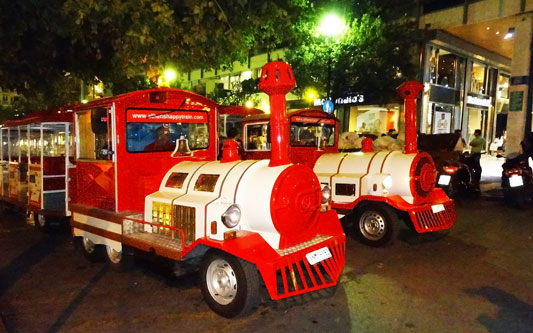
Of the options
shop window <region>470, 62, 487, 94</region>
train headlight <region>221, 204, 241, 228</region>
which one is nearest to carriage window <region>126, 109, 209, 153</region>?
train headlight <region>221, 204, 241, 228</region>

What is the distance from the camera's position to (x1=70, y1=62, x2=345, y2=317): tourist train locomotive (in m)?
3.97

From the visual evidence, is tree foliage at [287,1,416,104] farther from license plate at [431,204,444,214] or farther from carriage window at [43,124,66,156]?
carriage window at [43,124,66,156]

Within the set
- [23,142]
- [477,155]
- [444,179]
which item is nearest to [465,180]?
[477,155]

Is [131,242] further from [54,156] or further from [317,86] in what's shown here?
[317,86]

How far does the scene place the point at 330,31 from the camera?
1538 cm

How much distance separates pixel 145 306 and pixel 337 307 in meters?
2.00

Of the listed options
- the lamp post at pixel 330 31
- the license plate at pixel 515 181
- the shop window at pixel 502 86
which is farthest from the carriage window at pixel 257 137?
the shop window at pixel 502 86

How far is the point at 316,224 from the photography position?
4.62 metres

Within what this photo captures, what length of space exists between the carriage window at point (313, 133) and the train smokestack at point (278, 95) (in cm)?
376

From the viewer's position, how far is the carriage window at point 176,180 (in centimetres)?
494

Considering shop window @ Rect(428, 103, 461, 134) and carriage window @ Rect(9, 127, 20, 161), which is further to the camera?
shop window @ Rect(428, 103, 461, 134)

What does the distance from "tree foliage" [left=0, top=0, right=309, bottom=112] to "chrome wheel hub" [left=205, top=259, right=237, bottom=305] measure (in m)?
4.01

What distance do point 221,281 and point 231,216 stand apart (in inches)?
27.4

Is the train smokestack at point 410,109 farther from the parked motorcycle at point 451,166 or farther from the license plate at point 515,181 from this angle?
the license plate at point 515,181
